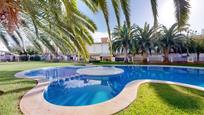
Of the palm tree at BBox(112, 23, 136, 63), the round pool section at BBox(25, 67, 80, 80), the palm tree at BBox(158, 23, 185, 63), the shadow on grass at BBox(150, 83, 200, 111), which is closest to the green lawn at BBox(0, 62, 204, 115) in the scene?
the shadow on grass at BBox(150, 83, 200, 111)

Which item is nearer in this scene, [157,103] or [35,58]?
[157,103]

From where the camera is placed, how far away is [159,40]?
1079 inches

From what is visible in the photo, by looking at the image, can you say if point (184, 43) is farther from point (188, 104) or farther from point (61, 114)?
point (61, 114)

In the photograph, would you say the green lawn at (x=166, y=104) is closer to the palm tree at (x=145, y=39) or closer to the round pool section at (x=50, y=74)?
the round pool section at (x=50, y=74)

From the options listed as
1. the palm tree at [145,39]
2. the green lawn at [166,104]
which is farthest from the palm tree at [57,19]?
the palm tree at [145,39]

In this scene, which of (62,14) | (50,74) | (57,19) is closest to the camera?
(62,14)

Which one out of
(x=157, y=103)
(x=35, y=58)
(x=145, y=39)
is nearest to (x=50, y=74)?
(x=157, y=103)

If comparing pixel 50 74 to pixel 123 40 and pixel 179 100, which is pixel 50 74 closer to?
pixel 179 100

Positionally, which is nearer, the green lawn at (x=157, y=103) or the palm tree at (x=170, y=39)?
the green lawn at (x=157, y=103)

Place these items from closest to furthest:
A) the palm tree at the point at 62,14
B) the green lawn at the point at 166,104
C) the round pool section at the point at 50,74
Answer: the palm tree at the point at 62,14
the green lawn at the point at 166,104
the round pool section at the point at 50,74

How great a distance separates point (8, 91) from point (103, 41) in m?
34.8

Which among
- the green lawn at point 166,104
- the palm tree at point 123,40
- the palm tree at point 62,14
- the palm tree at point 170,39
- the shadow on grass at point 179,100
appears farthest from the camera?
the palm tree at point 123,40

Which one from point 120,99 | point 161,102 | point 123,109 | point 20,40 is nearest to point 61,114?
point 123,109

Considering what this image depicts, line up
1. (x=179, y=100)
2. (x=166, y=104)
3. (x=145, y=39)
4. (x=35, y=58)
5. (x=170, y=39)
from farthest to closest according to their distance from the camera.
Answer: (x=35, y=58), (x=145, y=39), (x=170, y=39), (x=179, y=100), (x=166, y=104)
